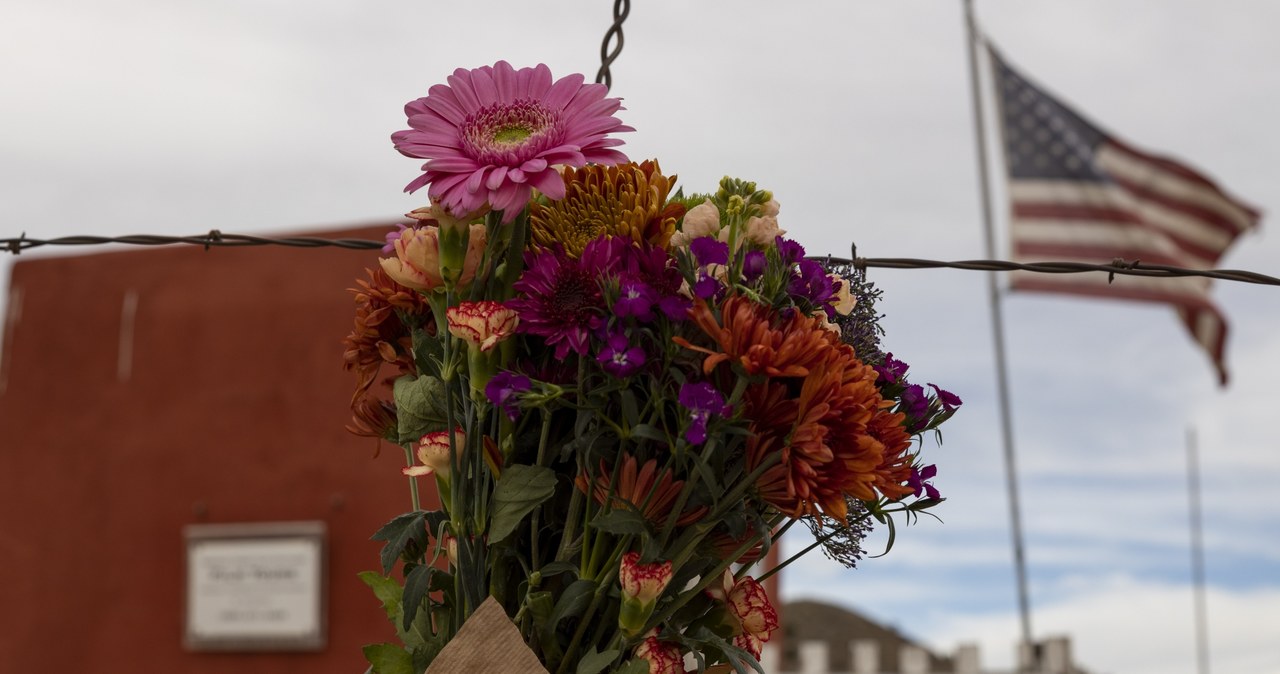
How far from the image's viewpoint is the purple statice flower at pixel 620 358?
37.7 inches

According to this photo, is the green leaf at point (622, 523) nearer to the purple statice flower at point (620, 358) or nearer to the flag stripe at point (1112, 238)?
the purple statice flower at point (620, 358)

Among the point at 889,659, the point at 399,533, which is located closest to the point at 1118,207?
the point at 889,659

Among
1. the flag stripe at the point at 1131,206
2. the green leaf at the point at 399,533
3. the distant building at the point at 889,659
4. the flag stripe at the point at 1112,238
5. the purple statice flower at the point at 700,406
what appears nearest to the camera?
the purple statice flower at the point at 700,406

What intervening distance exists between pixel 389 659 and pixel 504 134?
44 centimetres

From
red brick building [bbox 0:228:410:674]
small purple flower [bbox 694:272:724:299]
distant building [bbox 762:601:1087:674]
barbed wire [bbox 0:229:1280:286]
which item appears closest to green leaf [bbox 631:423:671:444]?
small purple flower [bbox 694:272:724:299]

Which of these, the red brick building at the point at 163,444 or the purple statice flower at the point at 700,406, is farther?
the red brick building at the point at 163,444

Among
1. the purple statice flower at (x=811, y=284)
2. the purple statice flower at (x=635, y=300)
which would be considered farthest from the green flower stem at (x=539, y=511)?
the purple statice flower at (x=811, y=284)

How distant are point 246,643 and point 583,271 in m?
7.63

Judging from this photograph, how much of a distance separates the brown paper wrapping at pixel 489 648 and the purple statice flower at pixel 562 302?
213 millimetres

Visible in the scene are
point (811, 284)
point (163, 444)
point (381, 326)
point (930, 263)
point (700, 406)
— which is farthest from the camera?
point (163, 444)

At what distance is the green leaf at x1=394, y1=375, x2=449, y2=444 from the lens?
1100 mm

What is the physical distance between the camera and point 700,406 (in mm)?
943

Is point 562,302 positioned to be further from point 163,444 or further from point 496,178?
point 163,444

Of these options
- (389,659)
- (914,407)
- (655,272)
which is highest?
(655,272)
